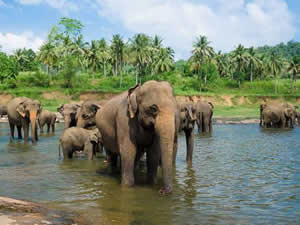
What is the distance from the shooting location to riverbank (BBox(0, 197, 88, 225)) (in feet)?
17.3

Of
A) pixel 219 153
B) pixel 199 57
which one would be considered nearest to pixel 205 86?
pixel 199 57

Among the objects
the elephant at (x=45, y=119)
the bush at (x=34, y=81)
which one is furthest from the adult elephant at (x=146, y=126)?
the bush at (x=34, y=81)

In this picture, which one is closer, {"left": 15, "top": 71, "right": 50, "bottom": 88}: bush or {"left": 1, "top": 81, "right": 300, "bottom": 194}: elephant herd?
{"left": 1, "top": 81, "right": 300, "bottom": 194}: elephant herd

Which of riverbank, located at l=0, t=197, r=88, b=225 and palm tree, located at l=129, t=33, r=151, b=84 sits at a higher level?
palm tree, located at l=129, t=33, r=151, b=84

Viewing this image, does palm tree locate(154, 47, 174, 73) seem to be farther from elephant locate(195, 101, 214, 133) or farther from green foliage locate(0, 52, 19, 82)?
elephant locate(195, 101, 214, 133)

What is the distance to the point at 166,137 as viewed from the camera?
6.85 meters

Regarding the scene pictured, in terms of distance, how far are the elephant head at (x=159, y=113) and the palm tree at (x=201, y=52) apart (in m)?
77.6

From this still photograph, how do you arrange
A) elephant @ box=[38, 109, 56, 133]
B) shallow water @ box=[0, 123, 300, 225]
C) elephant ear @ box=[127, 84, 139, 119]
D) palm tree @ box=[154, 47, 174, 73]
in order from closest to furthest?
shallow water @ box=[0, 123, 300, 225], elephant ear @ box=[127, 84, 139, 119], elephant @ box=[38, 109, 56, 133], palm tree @ box=[154, 47, 174, 73]

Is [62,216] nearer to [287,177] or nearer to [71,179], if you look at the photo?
[71,179]

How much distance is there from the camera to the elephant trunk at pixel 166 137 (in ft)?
22.5

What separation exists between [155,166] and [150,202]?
1167 millimetres

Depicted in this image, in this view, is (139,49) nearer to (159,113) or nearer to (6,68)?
(6,68)

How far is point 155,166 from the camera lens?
8.25 metres

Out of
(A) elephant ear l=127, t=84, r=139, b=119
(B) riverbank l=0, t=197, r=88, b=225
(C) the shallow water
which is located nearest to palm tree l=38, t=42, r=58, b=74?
(C) the shallow water
